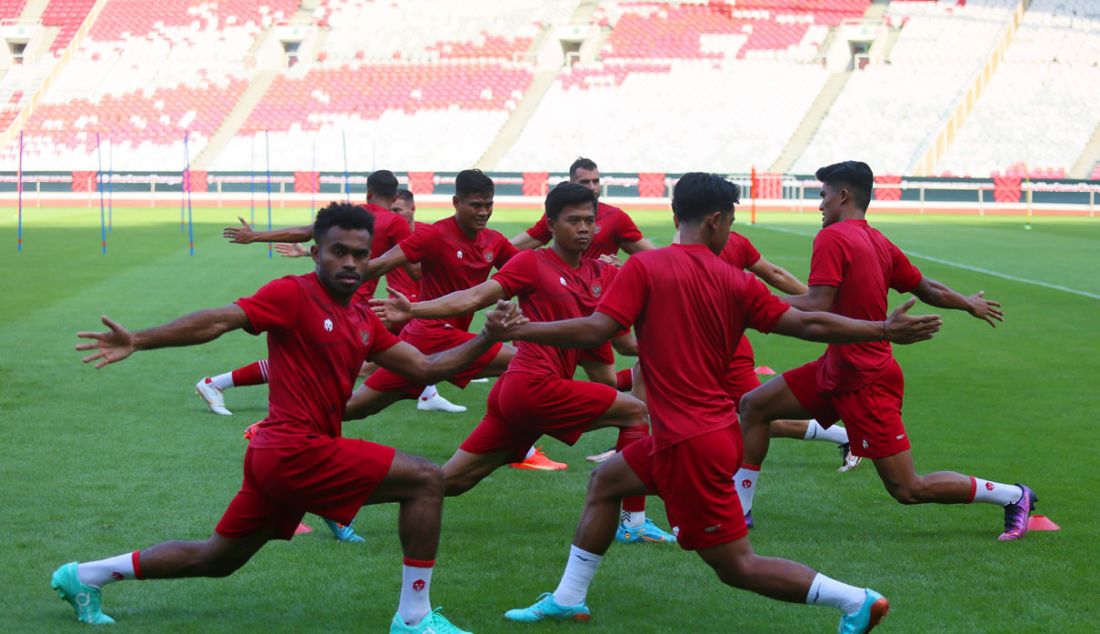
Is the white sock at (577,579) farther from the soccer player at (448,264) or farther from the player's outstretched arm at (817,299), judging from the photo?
the soccer player at (448,264)

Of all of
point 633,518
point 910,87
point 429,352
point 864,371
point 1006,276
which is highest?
point 910,87


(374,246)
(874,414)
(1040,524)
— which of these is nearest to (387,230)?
(374,246)

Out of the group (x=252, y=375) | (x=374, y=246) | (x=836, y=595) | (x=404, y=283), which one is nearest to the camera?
(x=836, y=595)

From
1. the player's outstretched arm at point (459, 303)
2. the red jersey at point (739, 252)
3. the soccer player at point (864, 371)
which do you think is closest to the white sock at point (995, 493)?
the soccer player at point (864, 371)

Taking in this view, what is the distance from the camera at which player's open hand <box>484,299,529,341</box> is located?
6.50 m

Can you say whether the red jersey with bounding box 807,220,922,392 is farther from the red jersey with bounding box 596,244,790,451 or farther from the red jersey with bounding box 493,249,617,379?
the red jersey with bounding box 596,244,790,451

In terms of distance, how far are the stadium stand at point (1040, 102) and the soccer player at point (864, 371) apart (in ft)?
169

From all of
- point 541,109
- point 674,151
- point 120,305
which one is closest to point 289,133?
point 541,109

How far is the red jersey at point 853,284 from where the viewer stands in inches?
318

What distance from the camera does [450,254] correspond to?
34.8 ft

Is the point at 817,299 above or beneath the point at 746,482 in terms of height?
above

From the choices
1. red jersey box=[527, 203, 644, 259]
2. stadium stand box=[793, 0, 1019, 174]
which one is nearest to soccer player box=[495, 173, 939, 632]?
red jersey box=[527, 203, 644, 259]

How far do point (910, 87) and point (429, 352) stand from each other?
181 feet

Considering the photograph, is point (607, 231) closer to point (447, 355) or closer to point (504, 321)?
point (447, 355)
